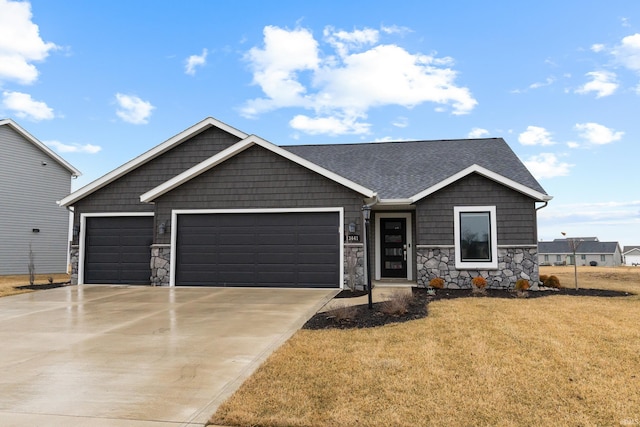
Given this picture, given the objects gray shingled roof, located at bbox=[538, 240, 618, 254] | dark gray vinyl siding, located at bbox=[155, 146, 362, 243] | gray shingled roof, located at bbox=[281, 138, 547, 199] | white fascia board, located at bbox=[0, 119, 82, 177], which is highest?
white fascia board, located at bbox=[0, 119, 82, 177]

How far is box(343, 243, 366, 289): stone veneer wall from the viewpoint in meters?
11.6

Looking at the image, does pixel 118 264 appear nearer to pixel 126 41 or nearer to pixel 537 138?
pixel 126 41

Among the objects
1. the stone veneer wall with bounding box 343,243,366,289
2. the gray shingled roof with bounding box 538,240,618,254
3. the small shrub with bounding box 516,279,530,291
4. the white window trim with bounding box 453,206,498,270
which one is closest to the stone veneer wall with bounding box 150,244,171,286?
the stone veneer wall with bounding box 343,243,366,289

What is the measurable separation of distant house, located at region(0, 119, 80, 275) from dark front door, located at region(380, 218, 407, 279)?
17.4m

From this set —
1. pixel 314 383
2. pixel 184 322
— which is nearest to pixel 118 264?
pixel 184 322

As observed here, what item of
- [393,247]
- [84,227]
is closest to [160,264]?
[84,227]

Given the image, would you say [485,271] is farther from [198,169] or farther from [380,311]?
[198,169]

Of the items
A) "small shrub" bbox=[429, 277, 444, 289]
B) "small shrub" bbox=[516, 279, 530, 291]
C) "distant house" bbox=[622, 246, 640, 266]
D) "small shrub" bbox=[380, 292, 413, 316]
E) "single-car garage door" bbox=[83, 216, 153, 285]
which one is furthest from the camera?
"distant house" bbox=[622, 246, 640, 266]

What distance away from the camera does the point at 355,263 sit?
1179 cm

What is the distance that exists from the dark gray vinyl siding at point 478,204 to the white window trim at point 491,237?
10 centimetres

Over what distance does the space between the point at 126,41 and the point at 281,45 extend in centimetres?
618

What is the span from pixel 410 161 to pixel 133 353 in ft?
41.1

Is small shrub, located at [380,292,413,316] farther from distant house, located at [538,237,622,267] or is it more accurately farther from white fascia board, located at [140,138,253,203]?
distant house, located at [538,237,622,267]

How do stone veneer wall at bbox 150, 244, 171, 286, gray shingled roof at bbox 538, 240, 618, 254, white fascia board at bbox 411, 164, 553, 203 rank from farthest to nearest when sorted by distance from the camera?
gray shingled roof at bbox 538, 240, 618, 254 → stone veneer wall at bbox 150, 244, 171, 286 → white fascia board at bbox 411, 164, 553, 203
